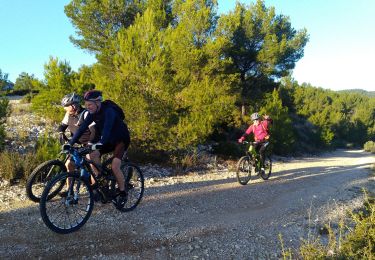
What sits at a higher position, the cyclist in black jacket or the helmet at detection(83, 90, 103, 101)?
the helmet at detection(83, 90, 103, 101)

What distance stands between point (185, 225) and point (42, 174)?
2.53m

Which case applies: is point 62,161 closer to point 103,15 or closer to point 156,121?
point 156,121

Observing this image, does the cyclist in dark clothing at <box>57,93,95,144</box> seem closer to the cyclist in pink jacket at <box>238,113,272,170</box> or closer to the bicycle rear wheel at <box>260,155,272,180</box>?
the cyclist in pink jacket at <box>238,113,272,170</box>

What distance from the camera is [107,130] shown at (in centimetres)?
499

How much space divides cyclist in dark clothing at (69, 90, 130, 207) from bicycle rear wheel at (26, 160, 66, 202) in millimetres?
568

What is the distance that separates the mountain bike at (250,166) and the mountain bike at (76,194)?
16.7ft

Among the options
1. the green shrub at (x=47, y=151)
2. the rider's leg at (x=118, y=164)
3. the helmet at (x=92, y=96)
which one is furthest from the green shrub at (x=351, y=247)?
the green shrub at (x=47, y=151)

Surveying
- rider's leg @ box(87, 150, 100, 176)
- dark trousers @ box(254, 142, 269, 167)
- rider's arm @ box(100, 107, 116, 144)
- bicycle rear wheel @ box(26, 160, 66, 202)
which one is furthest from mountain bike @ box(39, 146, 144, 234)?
dark trousers @ box(254, 142, 269, 167)

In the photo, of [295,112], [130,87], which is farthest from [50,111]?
[295,112]

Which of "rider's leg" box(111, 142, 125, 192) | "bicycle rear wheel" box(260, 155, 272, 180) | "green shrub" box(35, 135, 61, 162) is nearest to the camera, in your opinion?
"rider's leg" box(111, 142, 125, 192)

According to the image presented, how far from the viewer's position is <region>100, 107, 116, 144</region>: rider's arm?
4.94 m

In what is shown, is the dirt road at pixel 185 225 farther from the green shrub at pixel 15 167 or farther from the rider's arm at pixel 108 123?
the rider's arm at pixel 108 123

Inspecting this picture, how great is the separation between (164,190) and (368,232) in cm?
483

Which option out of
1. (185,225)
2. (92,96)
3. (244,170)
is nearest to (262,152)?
(244,170)
